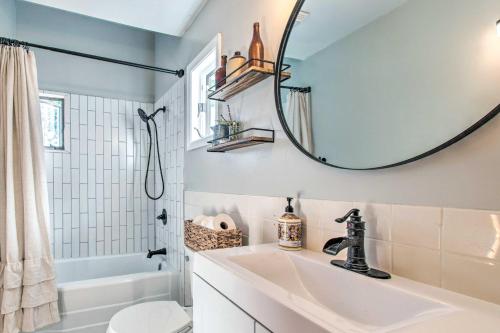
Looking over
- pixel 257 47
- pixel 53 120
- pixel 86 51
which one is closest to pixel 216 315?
pixel 257 47

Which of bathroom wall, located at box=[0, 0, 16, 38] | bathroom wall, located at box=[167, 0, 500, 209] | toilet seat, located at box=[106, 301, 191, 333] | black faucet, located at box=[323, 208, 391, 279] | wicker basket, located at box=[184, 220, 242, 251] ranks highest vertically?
bathroom wall, located at box=[0, 0, 16, 38]

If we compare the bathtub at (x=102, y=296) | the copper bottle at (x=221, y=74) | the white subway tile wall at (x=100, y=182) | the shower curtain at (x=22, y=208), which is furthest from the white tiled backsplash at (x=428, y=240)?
the white subway tile wall at (x=100, y=182)

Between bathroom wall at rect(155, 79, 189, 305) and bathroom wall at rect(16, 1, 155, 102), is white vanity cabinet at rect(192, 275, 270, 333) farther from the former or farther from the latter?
bathroom wall at rect(16, 1, 155, 102)

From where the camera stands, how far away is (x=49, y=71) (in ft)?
10.1

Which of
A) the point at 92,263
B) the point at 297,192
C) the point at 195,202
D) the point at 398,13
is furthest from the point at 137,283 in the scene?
the point at 398,13

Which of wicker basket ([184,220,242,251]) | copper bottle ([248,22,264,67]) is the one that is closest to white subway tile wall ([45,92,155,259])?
wicker basket ([184,220,242,251])

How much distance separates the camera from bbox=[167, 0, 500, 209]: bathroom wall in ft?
2.22

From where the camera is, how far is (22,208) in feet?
6.86

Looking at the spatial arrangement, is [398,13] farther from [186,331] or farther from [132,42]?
[132,42]

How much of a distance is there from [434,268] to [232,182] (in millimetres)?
1134

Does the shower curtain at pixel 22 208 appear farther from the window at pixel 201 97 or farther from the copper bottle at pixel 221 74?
the copper bottle at pixel 221 74

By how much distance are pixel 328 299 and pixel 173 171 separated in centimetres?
217

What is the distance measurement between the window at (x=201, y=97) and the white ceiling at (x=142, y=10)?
0.34 m

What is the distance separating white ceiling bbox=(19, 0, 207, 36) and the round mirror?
128 centimetres
